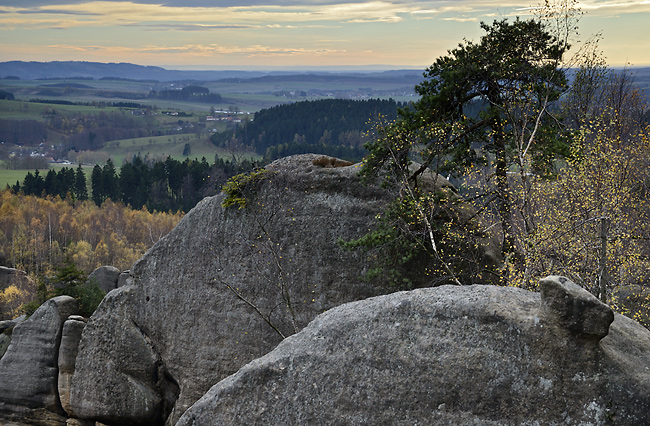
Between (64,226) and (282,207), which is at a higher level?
(282,207)

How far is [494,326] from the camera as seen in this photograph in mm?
9883

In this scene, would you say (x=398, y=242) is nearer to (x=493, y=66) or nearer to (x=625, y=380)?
(x=493, y=66)

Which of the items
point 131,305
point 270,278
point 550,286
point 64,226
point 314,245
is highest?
point 550,286

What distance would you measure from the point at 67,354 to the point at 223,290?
9.52 m

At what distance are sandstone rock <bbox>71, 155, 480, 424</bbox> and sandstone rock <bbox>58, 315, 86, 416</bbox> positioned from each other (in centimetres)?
181

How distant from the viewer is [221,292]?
2378cm

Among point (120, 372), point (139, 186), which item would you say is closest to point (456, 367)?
point (120, 372)

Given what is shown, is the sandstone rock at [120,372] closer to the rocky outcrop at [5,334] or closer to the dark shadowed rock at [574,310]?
the rocky outcrop at [5,334]

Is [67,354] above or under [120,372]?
under

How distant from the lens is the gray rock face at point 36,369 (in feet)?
92.5

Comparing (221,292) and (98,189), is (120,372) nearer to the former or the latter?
(221,292)

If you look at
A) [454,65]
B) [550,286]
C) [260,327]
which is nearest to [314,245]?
[260,327]

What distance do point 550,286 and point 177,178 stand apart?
126 m

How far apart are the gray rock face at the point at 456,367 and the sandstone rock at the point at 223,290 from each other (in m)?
10.8
